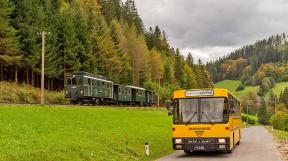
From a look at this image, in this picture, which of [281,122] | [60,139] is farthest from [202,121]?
A: [281,122]

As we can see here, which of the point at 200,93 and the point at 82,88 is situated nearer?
the point at 200,93

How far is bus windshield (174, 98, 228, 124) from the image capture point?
22.6 metres

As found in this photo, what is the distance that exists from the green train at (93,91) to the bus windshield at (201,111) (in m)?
25.9

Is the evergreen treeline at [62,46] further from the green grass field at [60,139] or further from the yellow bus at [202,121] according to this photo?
the yellow bus at [202,121]

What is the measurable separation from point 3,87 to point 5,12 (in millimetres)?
10059

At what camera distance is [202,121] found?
74.0 ft

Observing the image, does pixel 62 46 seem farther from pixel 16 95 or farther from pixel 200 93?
pixel 200 93

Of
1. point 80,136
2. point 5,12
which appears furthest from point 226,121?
point 5,12

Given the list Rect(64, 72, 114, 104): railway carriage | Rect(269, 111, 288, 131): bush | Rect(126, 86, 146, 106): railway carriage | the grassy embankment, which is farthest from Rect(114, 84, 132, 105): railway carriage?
Rect(269, 111, 288, 131): bush

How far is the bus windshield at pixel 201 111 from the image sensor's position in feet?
74.0

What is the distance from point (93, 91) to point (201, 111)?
28.8 metres

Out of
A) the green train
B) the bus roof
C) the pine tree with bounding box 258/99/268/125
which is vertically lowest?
the pine tree with bounding box 258/99/268/125

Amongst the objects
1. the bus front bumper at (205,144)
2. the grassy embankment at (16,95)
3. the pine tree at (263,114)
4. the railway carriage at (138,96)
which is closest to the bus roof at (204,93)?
the bus front bumper at (205,144)

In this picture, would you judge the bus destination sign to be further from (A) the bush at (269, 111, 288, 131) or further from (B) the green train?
(A) the bush at (269, 111, 288, 131)
